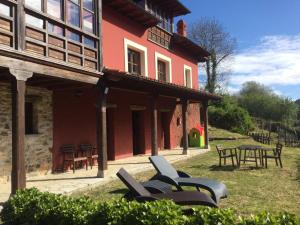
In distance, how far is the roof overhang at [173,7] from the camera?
16.6 meters

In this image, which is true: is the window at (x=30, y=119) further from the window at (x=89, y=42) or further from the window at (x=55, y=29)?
the window at (x=55, y=29)

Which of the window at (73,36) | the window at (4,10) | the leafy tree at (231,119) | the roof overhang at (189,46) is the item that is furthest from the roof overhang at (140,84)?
the leafy tree at (231,119)

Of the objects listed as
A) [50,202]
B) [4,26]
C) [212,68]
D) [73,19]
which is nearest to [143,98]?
[73,19]

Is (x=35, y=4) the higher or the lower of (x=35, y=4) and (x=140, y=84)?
the higher

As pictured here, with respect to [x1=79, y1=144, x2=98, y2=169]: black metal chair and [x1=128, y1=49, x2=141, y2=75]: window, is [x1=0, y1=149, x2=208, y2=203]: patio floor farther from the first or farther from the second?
[x1=128, y1=49, x2=141, y2=75]: window

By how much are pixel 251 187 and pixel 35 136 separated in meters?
5.90

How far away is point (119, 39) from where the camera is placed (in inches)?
506

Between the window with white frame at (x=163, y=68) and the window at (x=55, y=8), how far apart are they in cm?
823

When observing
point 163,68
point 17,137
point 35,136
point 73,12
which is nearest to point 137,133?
point 163,68

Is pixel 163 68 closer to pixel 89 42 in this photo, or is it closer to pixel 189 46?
pixel 189 46

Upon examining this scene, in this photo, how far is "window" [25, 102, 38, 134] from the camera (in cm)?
965

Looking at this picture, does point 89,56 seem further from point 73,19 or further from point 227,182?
point 227,182

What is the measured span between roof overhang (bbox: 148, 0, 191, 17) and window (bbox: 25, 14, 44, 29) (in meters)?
9.43

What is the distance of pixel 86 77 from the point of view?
28.7 feet
